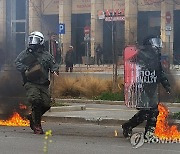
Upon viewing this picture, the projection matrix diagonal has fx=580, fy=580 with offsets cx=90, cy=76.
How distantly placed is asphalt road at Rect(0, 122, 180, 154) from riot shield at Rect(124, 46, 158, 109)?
27.8 inches

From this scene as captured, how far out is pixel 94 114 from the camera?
13820 millimetres

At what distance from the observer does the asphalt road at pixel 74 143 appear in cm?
868

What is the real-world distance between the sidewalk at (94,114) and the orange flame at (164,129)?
113 centimetres

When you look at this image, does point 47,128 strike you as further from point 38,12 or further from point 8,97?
point 38,12

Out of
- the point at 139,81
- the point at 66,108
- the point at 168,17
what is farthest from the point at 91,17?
the point at 139,81

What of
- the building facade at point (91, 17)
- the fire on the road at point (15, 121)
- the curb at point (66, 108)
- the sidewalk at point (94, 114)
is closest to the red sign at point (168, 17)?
the building facade at point (91, 17)

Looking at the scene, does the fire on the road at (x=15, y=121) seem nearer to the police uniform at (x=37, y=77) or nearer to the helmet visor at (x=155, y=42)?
the police uniform at (x=37, y=77)

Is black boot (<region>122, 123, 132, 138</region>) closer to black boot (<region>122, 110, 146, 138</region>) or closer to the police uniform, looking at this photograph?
black boot (<region>122, 110, 146, 138</region>)

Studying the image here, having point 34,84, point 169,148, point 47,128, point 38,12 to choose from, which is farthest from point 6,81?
point 38,12

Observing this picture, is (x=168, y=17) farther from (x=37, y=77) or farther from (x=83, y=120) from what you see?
(x=37, y=77)

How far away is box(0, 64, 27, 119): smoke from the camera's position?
12328mm

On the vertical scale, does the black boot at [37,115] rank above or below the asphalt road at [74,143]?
above

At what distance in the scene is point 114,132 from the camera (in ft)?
36.1

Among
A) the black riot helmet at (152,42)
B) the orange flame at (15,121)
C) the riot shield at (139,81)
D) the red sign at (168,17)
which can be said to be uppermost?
the red sign at (168,17)
